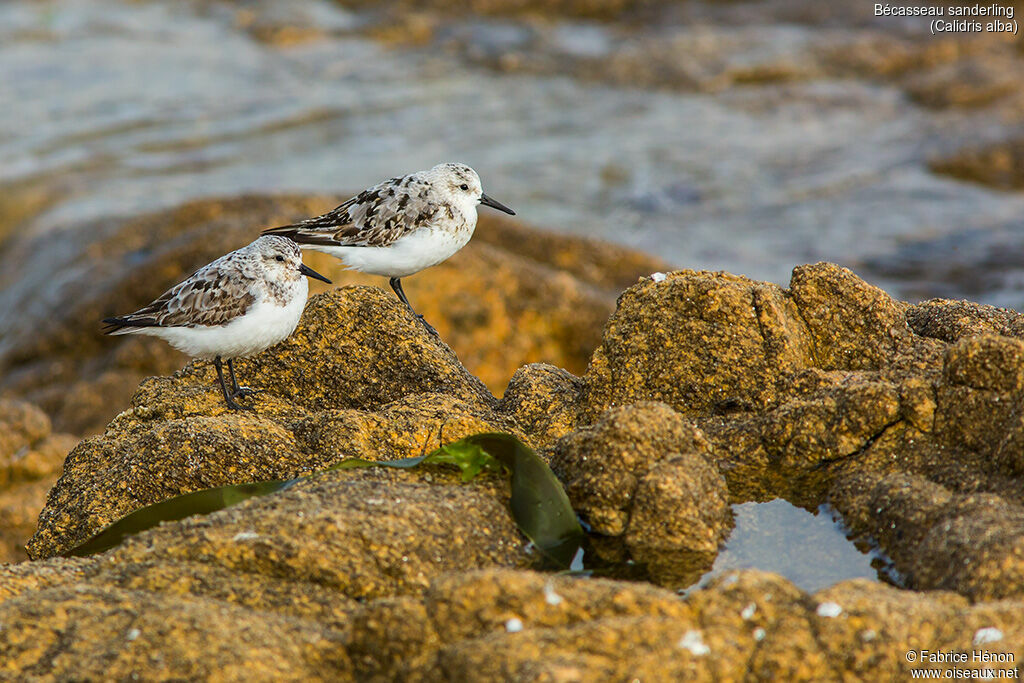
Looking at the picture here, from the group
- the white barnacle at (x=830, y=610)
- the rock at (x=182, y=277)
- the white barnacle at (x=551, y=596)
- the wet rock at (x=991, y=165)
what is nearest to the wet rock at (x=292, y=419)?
the white barnacle at (x=551, y=596)

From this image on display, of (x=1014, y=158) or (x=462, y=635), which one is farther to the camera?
(x=1014, y=158)

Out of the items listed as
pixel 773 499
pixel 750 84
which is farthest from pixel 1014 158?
pixel 773 499

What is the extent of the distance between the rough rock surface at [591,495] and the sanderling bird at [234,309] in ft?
0.59

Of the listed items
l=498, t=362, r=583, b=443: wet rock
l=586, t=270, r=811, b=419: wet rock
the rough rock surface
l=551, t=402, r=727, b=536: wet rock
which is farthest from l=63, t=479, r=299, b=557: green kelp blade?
l=586, t=270, r=811, b=419: wet rock

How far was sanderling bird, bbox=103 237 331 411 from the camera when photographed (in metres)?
5.43

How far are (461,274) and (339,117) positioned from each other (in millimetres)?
11509

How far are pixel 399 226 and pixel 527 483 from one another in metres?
3.03

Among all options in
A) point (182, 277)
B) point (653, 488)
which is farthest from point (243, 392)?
point (182, 277)

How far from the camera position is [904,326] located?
509cm

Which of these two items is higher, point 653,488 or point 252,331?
point 252,331

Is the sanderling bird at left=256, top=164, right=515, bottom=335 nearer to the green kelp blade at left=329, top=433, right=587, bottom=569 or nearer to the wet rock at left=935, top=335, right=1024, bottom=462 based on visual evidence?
the green kelp blade at left=329, top=433, right=587, bottom=569

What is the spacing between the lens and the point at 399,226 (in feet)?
22.1

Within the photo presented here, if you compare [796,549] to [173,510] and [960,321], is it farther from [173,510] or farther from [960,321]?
[173,510]

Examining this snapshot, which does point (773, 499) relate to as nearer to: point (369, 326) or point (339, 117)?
point (369, 326)
